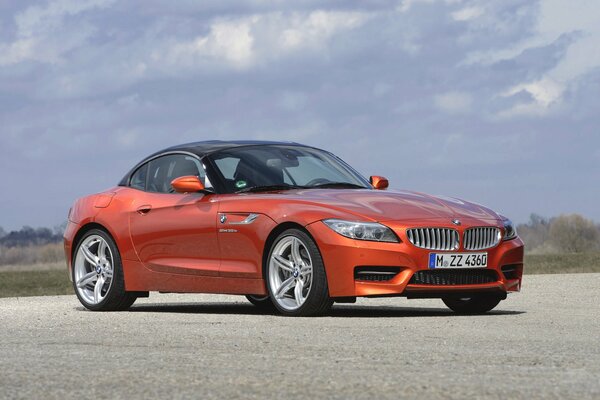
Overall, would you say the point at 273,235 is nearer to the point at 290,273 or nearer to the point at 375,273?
the point at 290,273

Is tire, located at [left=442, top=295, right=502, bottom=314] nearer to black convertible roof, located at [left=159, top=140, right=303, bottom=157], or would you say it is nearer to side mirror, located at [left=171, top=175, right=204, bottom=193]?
black convertible roof, located at [left=159, top=140, right=303, bottom=157]

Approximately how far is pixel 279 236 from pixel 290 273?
33 cm

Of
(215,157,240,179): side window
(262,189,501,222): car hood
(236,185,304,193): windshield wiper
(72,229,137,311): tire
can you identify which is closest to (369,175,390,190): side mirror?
(262,189,501,222): car hood

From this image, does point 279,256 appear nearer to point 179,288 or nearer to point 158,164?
point 179,288

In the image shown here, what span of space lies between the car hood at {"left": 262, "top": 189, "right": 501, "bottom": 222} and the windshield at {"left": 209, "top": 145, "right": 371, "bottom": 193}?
41 cm

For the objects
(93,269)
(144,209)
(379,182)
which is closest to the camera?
(144,209)

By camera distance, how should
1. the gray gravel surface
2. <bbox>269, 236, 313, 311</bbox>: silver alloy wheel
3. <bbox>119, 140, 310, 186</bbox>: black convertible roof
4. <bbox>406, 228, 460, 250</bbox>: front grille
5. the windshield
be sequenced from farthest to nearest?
<bbox>119, 140, 310, 186</bbox>: black convertible roof, the windshield, <bbox>269, 236, 313, 311</bbox>: silver alloy wheel, <bbox>406, 228, 460, 250</bbox>: front grille, the gray gravel surface

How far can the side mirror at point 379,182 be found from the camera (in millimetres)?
12055

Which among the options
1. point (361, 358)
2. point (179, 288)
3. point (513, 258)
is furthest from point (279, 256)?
point (361, 358)

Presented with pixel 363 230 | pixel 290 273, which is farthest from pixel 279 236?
pixel 363 230

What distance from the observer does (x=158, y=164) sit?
1225cm

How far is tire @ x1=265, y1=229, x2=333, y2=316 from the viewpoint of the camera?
10.2m

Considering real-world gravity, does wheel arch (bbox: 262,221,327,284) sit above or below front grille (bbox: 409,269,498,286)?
above

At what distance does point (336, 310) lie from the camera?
1195 cm
